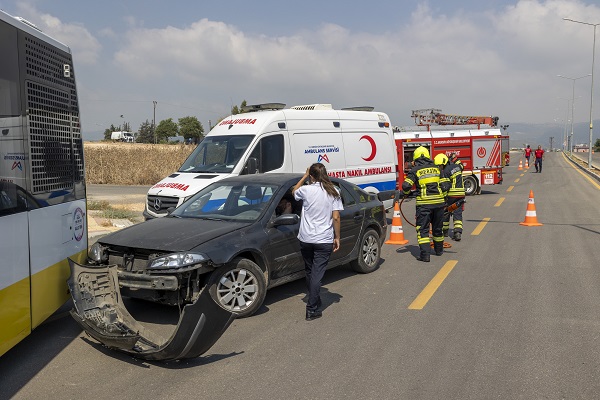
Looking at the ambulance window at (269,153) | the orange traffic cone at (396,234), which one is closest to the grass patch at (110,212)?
the ambulance window at (269,153)

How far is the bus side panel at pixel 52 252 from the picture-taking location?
471 centimetres

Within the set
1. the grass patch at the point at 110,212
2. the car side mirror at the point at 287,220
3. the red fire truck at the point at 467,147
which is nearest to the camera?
the car side mirror at the point at 287,220

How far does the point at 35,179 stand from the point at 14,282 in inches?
38.0

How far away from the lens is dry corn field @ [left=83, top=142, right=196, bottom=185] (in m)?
25.9

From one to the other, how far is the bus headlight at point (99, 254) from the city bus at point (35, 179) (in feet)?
0.55

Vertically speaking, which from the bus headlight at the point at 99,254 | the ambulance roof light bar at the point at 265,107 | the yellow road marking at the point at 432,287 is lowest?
the yellow road marking at the point at 432,287

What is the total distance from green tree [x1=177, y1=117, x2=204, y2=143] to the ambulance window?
60.1 meters

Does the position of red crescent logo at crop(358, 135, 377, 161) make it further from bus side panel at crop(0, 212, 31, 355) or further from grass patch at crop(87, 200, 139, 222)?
bus side panel at crop(0, 212, 31, 355)

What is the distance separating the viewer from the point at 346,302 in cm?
648

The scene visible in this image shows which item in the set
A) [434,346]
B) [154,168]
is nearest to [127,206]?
[154,168]

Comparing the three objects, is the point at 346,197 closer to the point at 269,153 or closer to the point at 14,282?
the point at 269,153

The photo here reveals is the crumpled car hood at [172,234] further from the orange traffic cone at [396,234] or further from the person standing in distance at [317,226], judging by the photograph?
the orange traffic cone at [396,234]

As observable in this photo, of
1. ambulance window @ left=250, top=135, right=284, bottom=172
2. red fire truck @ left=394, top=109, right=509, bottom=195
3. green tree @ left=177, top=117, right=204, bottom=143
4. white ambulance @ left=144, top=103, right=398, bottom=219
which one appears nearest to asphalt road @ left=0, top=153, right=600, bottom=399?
white ambulance @ left=144, top=103, right=398, bottom=219

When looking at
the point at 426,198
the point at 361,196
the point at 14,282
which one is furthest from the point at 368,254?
the point at 14,282
